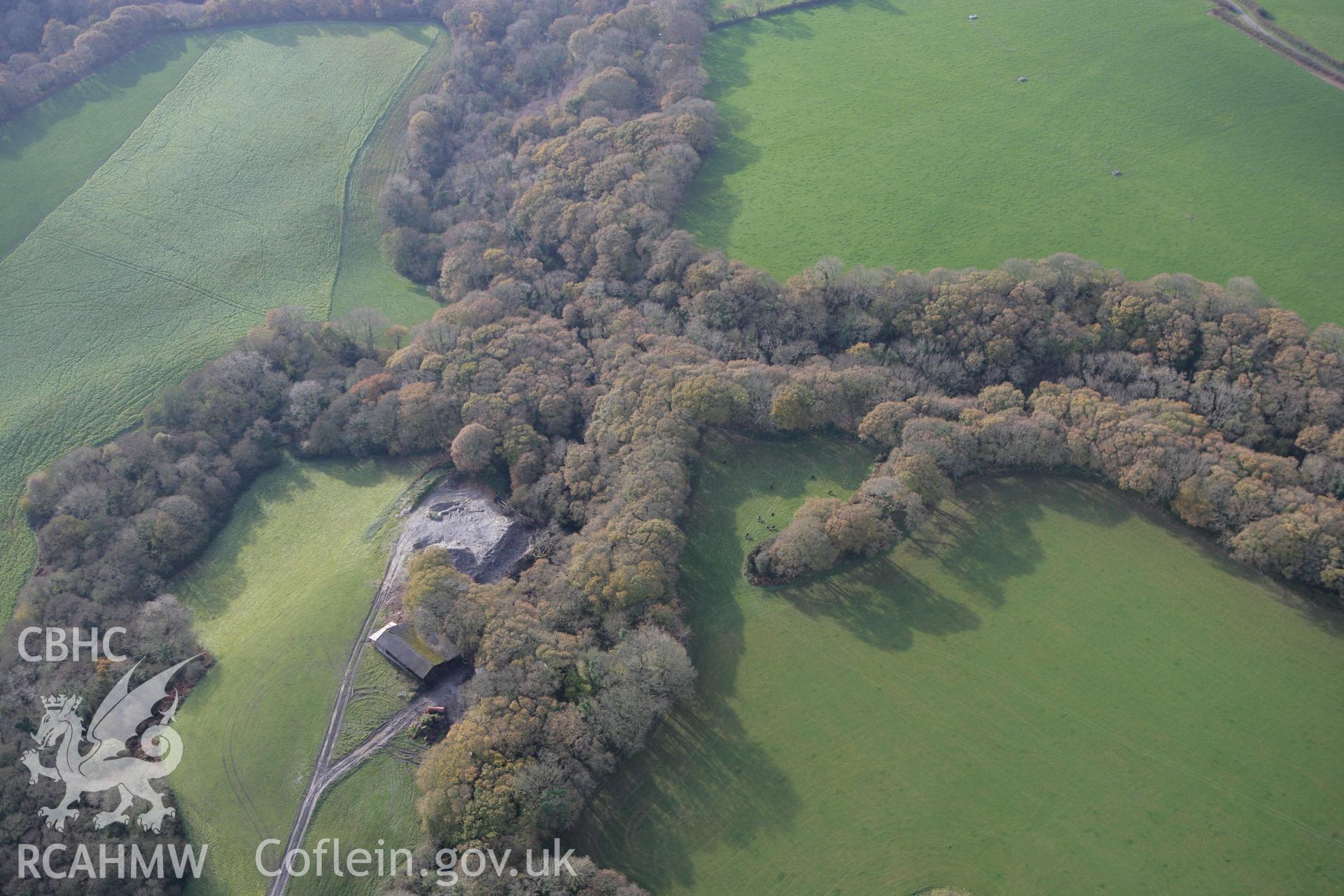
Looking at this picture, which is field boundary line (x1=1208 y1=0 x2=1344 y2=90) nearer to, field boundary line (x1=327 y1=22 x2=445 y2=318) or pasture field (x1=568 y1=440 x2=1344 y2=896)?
pasture field (x1=568 y1=440 x2=1344 y2=896)

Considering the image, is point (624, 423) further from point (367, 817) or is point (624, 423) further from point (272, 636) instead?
point (367, 817)

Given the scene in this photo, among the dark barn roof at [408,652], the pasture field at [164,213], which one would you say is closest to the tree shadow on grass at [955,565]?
the dark barn roof at [408,652]

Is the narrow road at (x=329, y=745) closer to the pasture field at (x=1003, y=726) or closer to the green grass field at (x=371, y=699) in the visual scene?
the green grass field at (x=371, y=699)

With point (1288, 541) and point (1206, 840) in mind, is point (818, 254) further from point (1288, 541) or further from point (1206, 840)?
point (1206, 840)

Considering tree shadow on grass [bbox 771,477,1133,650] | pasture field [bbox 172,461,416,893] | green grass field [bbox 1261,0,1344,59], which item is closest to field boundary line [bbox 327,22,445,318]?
pasture field [bbox 172,461,416,893]

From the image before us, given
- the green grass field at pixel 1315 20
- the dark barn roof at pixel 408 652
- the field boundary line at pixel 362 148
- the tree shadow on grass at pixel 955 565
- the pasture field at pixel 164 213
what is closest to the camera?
the dark barn roof at pixel 408 652

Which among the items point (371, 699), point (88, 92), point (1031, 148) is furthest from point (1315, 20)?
point (88, 92)
